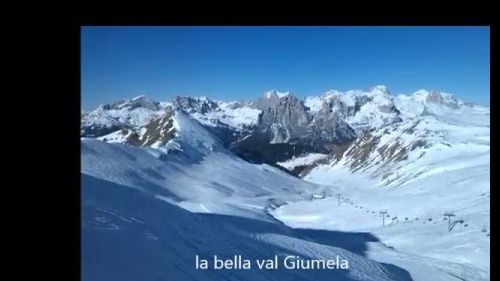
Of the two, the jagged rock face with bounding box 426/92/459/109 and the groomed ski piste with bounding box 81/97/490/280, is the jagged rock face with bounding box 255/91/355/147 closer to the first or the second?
the groomed ski piste with bounding box 81/97/490/280

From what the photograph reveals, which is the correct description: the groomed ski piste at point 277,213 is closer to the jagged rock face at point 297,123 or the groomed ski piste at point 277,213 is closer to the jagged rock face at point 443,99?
the jagged rock face at point 443,99

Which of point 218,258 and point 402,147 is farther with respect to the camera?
point 402,147

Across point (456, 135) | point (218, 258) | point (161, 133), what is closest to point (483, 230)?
point (456, 135)

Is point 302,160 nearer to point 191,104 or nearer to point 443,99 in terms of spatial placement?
point 191,104

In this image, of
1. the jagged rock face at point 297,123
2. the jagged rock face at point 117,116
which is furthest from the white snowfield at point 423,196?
the jagged rock face at point 117,116

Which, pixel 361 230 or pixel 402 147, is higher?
pixel 402 147

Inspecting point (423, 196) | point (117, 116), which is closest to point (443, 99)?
point (423, 196)

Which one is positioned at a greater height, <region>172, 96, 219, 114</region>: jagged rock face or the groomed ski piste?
<region>172, 96, 219, 114</region>: jagged rock face

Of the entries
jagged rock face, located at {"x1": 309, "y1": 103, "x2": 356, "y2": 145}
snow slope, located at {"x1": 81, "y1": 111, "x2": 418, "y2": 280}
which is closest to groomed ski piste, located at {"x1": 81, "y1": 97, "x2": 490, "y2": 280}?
snow slope, located at {"x1": 81, "y1": 111, "x2": 418, "y2": 280}
